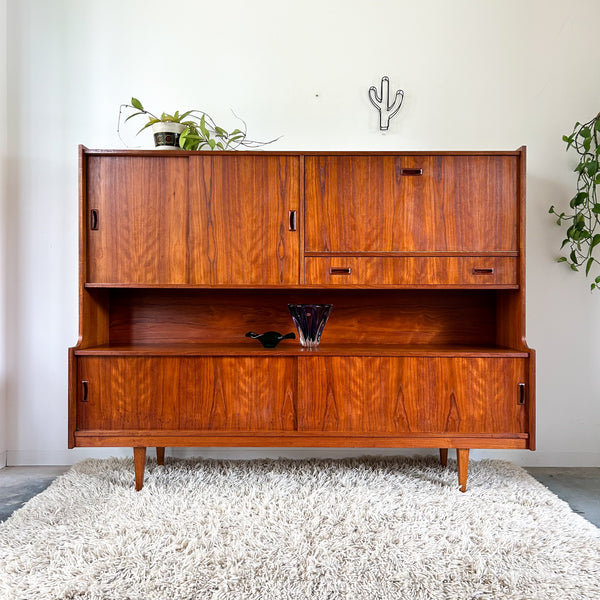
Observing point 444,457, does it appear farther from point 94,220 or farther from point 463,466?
point 94,220

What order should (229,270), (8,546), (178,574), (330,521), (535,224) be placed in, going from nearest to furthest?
(178,574)
(8,546)
(330,521)
(229,270)
(535,224)

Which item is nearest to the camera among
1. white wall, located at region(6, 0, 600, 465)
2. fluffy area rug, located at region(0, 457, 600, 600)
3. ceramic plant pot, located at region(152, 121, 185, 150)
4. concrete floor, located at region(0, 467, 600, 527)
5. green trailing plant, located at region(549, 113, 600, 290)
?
fluffy area rug, located at region(0, 457, 600, 600)

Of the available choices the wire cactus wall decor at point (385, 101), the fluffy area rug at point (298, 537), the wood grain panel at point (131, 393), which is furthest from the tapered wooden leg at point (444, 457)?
the wire cactus wall decor at point (385, 101)

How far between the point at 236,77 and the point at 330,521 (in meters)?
1.97

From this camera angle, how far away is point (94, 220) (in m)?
1.93

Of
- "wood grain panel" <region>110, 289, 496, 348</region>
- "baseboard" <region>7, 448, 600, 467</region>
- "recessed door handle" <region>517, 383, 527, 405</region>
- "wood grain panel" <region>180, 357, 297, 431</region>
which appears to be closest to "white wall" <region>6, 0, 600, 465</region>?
"baseboard" <region>7, 448, 600, 467</region>

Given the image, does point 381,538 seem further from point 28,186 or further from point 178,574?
point 28,186

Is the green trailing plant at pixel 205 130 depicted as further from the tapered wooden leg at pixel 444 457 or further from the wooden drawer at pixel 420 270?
the tapered wooden leg at pixel 444 457

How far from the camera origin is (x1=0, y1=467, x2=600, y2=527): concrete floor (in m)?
1.85

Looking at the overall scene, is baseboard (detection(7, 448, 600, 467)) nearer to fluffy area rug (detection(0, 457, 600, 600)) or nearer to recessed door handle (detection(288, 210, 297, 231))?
fluffy area rug (detection(0, 457, 600, 600))

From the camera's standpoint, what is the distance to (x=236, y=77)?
90.7 inches

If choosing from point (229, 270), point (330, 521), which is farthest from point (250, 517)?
point (229, 270)

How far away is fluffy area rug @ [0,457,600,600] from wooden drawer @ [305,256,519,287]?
2.73 ft

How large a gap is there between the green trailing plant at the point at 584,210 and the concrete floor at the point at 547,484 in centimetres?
86
